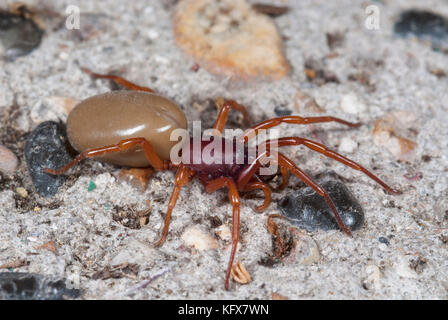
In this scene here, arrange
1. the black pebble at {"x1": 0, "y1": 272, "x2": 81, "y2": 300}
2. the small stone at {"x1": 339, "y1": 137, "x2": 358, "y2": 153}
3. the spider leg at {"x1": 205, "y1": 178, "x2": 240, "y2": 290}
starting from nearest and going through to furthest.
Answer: the black pebble at {"x1": 0, "y1": 272, "x2": 81, "y2": 300} → the spider leg at {"x1": 205, "y1": 178, "x2": 240, "y2": 290} → the small stone at {"x1": 339, "y1": 137, "x2": 358, "y2": 153}

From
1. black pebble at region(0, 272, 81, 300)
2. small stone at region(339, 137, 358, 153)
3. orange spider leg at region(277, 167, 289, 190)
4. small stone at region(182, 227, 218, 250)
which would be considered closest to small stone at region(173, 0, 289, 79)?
small stone at region(339, 137, 358, 153)

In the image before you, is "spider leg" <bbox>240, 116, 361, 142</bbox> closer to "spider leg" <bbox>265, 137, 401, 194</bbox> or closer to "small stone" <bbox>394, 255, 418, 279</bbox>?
"spider leg" <bbox>265, 137, 401, 194</bbox>

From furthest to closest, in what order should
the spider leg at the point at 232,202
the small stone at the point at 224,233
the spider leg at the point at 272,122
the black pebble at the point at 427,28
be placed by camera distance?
the black pebble at the point at 427,28 → the spider leg at the point at 272,122 → the small stone at the point at 224,233 → the spider leg at the point at 232,202

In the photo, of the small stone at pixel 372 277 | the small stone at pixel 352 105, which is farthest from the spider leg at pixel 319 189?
the small stone at pixel 352 105

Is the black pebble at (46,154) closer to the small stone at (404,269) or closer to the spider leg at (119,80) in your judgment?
the spider leg at (119,80)

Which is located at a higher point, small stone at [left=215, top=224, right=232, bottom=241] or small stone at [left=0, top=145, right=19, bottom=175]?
small stone at [left=0, top=145, right=19, bottom=175]

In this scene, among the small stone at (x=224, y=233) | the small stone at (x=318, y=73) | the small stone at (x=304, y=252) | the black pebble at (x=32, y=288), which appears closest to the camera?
the black pebble at (x=32, y=288)

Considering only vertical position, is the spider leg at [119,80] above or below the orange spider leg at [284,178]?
above
